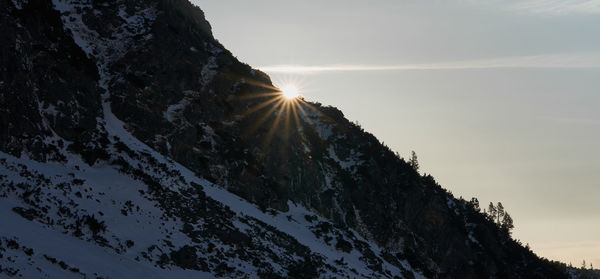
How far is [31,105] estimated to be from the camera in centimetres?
3938

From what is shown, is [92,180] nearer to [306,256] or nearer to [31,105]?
[31,105]

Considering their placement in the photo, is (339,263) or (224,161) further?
(224,161)

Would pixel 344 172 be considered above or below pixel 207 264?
above

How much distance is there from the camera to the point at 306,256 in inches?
1898

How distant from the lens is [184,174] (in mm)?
51500

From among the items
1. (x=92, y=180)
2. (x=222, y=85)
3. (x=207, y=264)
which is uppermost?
(x=222, y=85)

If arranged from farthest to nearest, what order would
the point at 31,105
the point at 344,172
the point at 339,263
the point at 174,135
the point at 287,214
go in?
the point at 344,172 < the point at 287,214 < the point at 174,135 < the point at 339,263 < the point at 31,105

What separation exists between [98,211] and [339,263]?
94.4ft

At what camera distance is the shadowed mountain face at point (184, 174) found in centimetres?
3048

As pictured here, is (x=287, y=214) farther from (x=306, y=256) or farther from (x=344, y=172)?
(x=344, y=172)

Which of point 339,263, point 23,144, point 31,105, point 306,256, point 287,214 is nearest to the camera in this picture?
point 23,144

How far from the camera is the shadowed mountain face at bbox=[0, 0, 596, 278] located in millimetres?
30484

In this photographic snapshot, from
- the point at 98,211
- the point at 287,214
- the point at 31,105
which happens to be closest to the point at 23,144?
the point at 31,105

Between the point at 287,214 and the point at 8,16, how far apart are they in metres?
38.0
